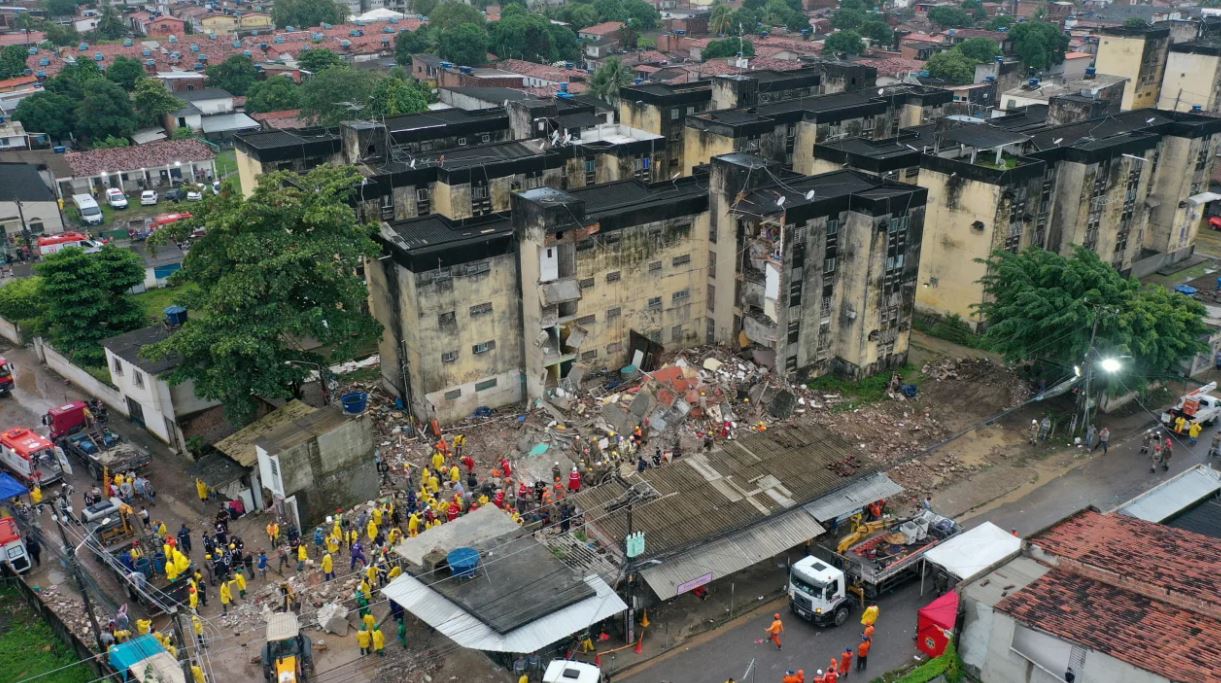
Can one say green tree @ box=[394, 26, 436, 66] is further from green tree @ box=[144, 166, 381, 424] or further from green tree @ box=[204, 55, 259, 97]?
green tree @ box=[144, 166, 381, 424]

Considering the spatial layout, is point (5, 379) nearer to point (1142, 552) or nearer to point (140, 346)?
point (140, 346)

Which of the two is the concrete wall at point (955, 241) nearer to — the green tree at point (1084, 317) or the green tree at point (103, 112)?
the green tree at point (1084, 317)

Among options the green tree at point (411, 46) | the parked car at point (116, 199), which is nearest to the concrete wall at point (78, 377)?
the parked car at point (116, 199)

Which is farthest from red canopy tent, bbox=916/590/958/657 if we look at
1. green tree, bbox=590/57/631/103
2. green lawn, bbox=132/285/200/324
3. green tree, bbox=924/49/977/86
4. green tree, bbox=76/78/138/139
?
green tree, bbox=76/78/138/139

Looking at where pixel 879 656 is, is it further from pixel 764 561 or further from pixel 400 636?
pixel 400 636

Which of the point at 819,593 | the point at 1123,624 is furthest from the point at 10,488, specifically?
the point at 1123,624

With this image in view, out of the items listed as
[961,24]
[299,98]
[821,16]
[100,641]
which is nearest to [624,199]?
[100,641]
